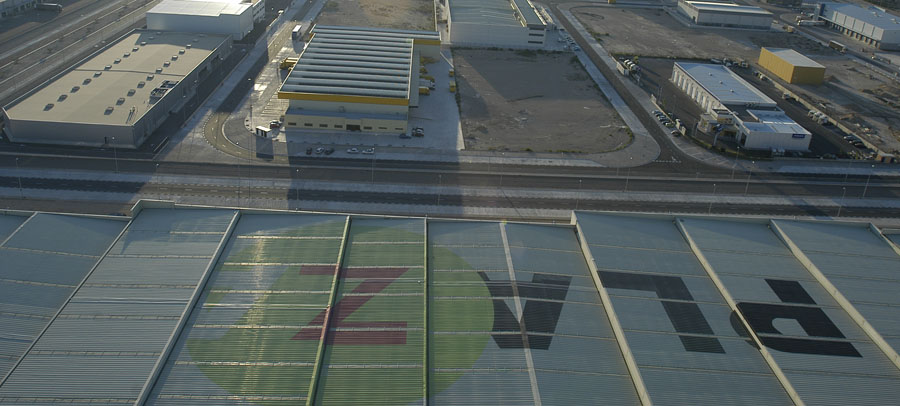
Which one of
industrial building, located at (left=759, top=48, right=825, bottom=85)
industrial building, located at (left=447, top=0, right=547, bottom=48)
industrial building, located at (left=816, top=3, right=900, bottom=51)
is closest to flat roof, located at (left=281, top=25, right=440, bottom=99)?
industrial building, located at (left=447, top=0, right=547, bottom=48)

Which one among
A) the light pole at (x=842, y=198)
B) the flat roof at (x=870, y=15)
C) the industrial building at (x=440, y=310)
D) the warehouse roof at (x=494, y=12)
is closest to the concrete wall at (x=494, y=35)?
the warehouse roof at (x=494, y=12)

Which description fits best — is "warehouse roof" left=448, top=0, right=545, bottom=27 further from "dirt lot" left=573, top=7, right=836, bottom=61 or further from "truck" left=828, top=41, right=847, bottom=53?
"truck" left=828, top=41, right=847, bottom=53

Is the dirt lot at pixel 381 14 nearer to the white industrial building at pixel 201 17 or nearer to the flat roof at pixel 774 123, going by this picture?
the white industrial building at pixel 201 17

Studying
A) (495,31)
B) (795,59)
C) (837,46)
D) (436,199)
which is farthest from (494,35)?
(837,46)

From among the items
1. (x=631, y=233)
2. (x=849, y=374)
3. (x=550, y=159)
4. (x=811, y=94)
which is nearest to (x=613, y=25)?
(x=811, y=94)

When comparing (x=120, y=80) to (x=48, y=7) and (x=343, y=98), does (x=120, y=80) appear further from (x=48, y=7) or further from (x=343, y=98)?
(x=48, y=7)
